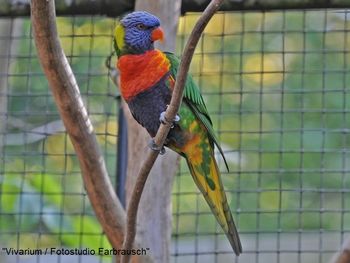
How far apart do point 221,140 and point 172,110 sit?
2.41 m

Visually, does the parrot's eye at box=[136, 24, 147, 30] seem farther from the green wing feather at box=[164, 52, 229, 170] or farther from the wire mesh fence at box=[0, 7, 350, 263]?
the wire mesh fence at box=[0, 7, 350, 263]

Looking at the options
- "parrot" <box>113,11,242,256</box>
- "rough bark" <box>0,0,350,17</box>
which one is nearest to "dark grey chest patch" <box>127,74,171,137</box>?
"parrot" <box>113,11,242,256</box>

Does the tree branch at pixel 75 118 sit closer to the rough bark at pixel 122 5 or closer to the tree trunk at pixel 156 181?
the tree trunk at pixel 156 181

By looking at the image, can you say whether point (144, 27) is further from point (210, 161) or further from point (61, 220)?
point (61, 220)

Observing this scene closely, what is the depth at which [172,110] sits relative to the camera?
5.88 feet

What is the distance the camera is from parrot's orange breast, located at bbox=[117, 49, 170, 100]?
2295 mm

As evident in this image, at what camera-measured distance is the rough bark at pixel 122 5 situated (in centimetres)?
244

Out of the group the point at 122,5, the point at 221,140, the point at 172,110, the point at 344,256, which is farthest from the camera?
the point at 221,140

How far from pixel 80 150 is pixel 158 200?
1.08 ft

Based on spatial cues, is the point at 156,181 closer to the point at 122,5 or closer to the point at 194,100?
the point at 194,100

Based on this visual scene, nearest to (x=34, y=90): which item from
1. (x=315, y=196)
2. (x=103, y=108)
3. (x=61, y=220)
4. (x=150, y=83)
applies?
(x=103, y=108)

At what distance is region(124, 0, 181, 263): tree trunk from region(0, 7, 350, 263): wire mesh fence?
0.67m

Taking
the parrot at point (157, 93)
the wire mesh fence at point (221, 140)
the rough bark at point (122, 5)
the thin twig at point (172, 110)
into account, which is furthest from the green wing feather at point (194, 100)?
the wire mesh fence at point (221, 140)

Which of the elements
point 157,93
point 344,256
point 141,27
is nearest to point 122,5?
point 141,27
